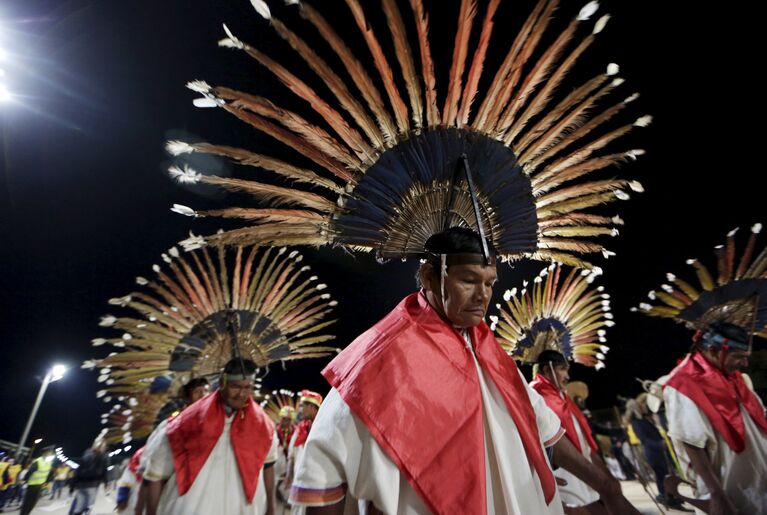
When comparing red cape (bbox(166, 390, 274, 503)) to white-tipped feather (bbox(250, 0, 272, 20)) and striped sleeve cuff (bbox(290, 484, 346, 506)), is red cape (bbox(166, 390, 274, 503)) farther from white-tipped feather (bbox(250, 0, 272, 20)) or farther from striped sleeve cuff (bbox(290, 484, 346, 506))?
white-tipped feather (bbox(250, 0, 272, 20))

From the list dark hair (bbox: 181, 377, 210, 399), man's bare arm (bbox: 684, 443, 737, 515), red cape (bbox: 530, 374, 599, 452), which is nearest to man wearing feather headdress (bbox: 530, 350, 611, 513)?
red cape (bbox: 530, 374, 599, 452)

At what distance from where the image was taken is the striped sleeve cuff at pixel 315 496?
5.24 ft

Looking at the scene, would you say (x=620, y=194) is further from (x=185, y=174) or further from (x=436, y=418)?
(x=185, y=174)

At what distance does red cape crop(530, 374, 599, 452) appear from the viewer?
4676 millimetres

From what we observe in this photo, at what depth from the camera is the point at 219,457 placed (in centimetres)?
468

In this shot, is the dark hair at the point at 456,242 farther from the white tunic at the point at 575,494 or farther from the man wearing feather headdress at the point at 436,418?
the white tunic at the point at 575,494

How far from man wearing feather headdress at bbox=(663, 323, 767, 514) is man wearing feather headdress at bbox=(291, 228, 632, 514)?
2.82 meters

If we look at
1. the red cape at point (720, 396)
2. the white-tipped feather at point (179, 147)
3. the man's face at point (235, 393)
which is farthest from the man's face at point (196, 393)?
the red cape at point (720, 396)

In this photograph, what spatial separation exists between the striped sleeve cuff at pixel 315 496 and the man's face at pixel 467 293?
1005 millimetres

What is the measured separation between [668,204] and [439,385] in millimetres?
9480

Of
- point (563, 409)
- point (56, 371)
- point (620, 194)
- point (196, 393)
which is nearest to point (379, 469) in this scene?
point (620, 194)

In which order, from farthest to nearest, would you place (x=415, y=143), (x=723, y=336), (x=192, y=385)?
1. (x=192, y=385)
2. (x=723, y=336)
3. (x=415, y=143)

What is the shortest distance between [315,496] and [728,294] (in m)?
6.08

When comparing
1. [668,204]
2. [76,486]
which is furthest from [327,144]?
[76,486]
